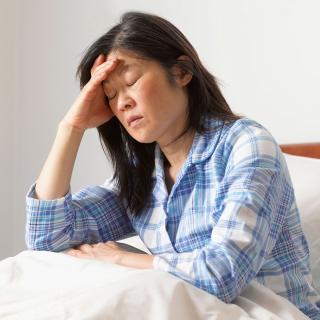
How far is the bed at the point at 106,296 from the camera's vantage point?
83 cm

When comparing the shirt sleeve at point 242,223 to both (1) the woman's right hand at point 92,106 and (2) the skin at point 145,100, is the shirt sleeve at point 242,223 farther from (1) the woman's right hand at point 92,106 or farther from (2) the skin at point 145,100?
(1) the woman's right hand at point 92,106

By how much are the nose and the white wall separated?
711 mm

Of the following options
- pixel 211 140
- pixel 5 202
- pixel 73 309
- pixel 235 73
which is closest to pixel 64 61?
pixel 5 202

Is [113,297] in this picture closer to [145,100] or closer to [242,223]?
[242,223]

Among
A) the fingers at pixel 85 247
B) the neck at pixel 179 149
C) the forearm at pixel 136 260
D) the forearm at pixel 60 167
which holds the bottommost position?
the fingers at pixel 85 247

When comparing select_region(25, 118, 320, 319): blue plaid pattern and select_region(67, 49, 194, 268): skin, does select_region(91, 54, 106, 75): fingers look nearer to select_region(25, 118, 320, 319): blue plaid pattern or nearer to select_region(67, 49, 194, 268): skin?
select_region(67, 49, 194, 268): skin

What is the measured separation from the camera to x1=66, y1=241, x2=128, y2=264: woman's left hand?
1140mm

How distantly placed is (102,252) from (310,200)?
0.57 metres

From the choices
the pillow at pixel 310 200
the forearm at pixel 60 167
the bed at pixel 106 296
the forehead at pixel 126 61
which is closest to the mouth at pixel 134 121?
the forehead at pixel 126 61

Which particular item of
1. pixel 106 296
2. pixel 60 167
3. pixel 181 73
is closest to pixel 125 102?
pixel 181 73

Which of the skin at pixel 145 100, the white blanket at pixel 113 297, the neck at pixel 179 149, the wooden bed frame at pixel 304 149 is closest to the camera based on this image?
the white blanket at pixel 113 297

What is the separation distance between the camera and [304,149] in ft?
5.70

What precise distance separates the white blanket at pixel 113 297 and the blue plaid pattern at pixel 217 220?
0.20 ft

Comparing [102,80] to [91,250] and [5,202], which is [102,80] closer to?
[91,250]
